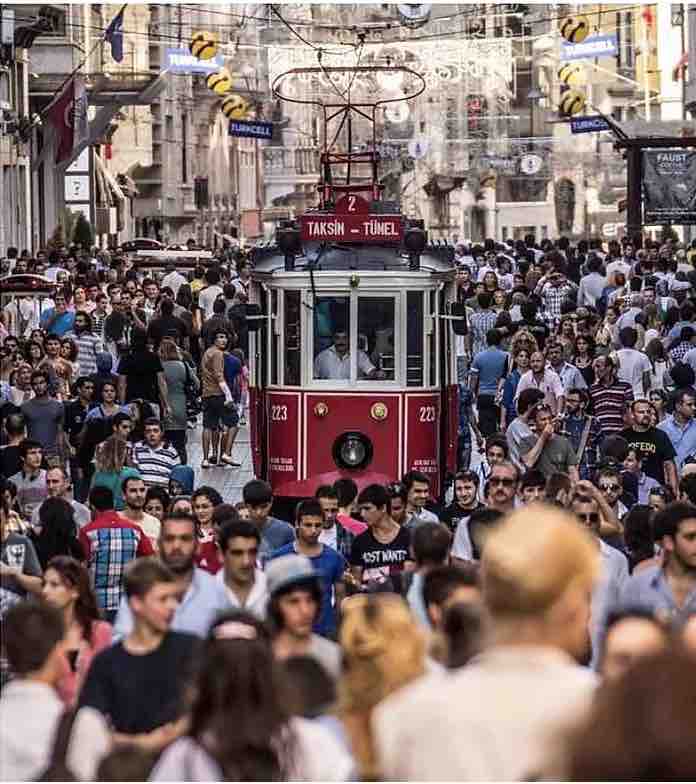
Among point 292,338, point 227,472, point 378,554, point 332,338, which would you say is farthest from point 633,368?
point 378,554

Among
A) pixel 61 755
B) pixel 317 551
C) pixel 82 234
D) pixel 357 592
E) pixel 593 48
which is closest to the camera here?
pixel 61 755

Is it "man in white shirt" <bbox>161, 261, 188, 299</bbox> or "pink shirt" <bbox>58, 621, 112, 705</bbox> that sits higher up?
"man in white shirt" <bbox>161, 261, 188, 299</bbox>

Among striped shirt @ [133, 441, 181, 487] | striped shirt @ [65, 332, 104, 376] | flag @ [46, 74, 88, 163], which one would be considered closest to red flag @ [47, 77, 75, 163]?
flag @ [46, 74, 88, 163]

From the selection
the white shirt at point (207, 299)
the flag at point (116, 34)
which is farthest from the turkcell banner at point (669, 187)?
the flag at point (116, 34)

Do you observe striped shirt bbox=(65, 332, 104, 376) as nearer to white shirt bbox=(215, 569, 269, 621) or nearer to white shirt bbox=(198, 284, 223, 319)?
white shirt bbox=(198, 284, 223, 319)

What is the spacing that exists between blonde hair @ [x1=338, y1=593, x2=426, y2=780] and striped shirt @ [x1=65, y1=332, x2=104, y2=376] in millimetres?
18225

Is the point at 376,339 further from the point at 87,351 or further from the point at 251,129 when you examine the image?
the point at 251,129

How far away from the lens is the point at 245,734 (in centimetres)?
598

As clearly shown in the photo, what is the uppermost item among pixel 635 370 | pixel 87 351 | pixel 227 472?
pixel 87 351

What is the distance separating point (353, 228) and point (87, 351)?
576 centimetres

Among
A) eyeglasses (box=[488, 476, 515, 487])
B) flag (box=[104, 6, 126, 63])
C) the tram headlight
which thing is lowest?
the tram headlight

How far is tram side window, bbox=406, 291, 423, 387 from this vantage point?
20344 mm

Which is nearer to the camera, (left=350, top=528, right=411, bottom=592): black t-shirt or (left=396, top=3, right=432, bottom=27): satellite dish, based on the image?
(left=350, top=528, right=411, bottom=592): black t-shirt

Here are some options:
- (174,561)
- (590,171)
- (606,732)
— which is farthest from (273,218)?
(606,732)
